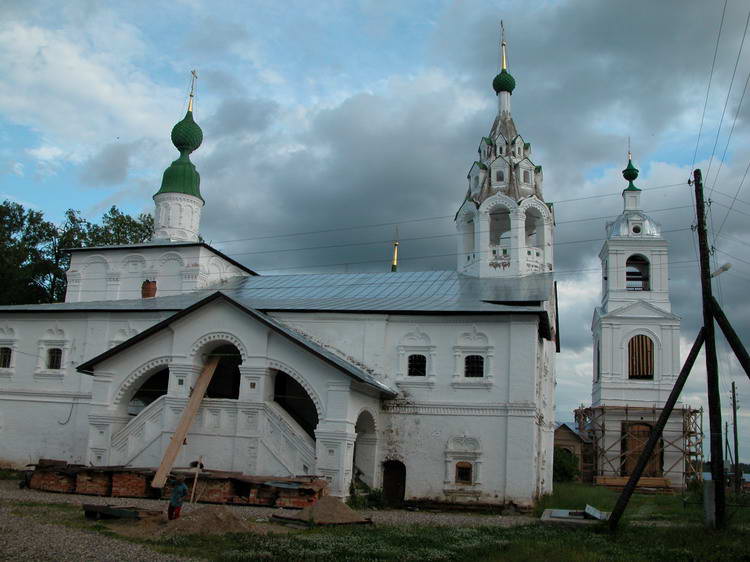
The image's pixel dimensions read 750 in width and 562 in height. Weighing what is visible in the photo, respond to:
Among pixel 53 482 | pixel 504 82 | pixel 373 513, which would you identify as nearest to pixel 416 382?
pixel 373 513

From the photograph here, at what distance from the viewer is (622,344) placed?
3788 cm

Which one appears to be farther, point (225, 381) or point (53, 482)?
point (225, 381)

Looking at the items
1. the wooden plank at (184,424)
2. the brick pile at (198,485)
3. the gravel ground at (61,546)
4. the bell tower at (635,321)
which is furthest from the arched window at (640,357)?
the gravel ground at (61,546)

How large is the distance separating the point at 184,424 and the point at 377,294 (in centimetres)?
774

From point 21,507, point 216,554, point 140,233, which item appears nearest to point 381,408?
point 21,507

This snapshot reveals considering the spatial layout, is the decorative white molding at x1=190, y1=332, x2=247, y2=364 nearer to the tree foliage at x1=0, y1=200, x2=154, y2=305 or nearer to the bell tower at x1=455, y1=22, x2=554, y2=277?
the bell tower at x1=455, y1=22, x2=554, y2=277

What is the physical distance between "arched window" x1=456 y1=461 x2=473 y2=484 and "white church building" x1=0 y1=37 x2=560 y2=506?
0.04m

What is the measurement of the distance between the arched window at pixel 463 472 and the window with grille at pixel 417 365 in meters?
2.73

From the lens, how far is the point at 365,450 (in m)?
21.1

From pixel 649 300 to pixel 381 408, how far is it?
22030 millimetres

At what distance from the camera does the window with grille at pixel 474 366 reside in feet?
69.3

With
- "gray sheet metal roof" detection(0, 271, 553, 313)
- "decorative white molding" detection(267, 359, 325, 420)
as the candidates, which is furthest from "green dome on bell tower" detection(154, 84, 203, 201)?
"decorative white molding" detection(267, 359, 325, 420)

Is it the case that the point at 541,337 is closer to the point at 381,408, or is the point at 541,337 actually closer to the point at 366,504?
the point at 381,408

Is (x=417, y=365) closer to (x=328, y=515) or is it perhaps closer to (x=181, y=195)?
(x=328, y=515)
